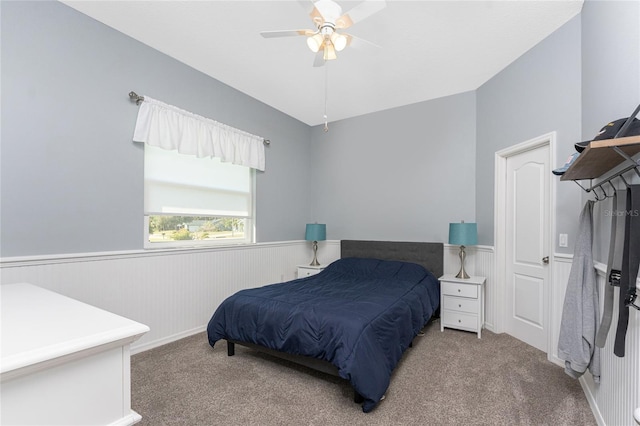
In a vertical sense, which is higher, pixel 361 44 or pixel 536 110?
pixel 361 44

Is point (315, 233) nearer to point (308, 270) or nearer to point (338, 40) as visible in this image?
point (308, 270)

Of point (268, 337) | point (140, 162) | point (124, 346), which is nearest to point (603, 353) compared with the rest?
point (268, 337)

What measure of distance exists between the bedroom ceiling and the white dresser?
2373 mm

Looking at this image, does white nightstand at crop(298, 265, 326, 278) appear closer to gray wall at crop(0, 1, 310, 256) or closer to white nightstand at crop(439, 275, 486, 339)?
white nightstand at crop(439, 275, 486, 339)

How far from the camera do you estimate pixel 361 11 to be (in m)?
1.92

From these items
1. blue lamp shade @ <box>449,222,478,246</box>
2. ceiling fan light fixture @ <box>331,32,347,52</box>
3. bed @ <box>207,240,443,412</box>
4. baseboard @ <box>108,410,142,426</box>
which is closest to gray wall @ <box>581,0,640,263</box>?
blue lamp shade @ <box>449,222,478,246</box>

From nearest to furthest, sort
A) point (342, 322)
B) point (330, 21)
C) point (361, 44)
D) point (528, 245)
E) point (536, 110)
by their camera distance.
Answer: point (330, 21) → point (342, 322) → point (361, 44) → point (536, 110) → point (528, 245)

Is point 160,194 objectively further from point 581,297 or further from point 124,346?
point 581,297

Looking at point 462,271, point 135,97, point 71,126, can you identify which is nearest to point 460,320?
point 462,271

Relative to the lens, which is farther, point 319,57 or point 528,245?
point 528,245

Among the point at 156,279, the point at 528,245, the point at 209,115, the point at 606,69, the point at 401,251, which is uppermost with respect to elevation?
the point at 209,115

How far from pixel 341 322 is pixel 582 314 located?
1469 mm

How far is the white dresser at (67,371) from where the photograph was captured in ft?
2.29

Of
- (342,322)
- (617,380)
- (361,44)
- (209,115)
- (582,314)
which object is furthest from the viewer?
(209,115)
